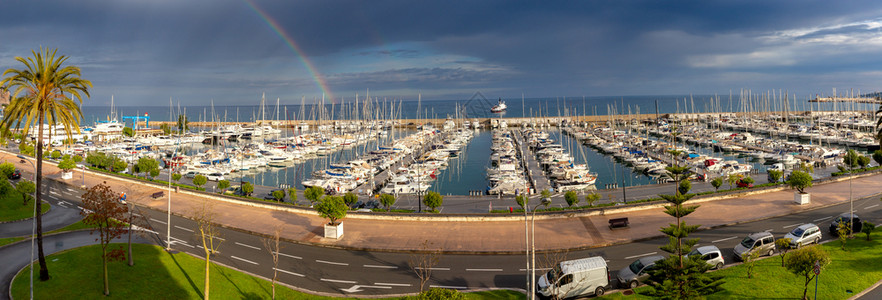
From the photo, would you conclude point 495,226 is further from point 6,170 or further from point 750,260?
point 6,170

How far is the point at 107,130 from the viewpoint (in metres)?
125

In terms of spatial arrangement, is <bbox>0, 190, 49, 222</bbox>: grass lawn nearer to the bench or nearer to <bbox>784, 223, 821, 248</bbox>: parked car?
the bench

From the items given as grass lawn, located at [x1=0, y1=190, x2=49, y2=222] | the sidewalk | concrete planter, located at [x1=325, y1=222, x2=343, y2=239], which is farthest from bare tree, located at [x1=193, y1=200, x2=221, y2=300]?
grass lawn, located at [x1=0, y1=190, x2=49, y2=222]

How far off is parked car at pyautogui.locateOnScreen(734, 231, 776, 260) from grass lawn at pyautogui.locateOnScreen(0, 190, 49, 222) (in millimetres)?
49332

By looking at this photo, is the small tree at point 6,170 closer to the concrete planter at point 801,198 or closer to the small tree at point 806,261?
the small tree at point 806,261

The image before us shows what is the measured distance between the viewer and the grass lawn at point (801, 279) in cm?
2027

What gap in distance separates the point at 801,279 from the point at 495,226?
1710 centimetres

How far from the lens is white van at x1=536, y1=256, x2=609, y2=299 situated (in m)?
20.5

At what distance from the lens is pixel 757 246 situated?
24.6m

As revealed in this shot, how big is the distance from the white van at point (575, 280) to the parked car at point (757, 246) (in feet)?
29.7

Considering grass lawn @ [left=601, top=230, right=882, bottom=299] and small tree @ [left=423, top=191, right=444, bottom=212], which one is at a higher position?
small tree @ [left=423, top=191, right=444, bottom=212]

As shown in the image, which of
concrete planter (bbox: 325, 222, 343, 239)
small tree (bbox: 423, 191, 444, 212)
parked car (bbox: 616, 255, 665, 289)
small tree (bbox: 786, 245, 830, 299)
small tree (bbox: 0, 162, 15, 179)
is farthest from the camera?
small tree (bbox: 0, 162, 15, 179)

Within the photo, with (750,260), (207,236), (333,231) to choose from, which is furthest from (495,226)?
(207,236)

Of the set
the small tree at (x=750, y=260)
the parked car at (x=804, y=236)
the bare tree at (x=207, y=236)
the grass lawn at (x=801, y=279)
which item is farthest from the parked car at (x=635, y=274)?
the bare tree at (x=207, y=236)
